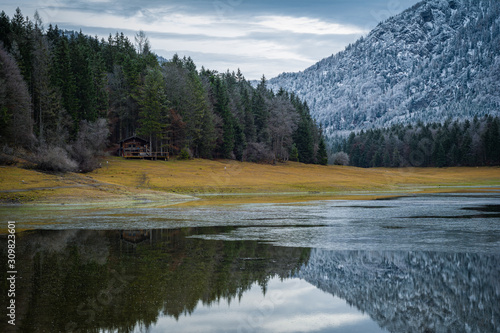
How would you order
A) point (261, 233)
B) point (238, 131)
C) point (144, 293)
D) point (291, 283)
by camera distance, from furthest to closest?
point (238, 131)
point (261, 233)
point (291, 283)
point (144, 293)

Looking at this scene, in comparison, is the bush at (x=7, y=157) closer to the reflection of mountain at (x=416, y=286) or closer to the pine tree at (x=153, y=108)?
the pine tree at (x=153, y=108)

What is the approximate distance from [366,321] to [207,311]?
395 cm

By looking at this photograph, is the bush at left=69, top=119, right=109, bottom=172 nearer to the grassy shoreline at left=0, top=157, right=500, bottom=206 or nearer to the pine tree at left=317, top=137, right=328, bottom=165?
the grassy shoreline at left=0, top=157, right=500, bottom=206

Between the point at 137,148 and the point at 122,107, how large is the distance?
1032 cm

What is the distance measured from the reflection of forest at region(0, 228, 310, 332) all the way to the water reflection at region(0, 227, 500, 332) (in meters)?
0.04

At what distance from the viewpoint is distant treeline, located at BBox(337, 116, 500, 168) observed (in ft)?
484

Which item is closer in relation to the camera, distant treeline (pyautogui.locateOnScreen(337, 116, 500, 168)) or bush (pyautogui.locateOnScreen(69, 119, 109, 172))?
bush (pyautogui.locateOnScreen(69, 119, 109, 172))

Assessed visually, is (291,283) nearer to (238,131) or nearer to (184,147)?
(184,147)

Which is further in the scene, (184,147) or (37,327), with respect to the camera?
(184,147)

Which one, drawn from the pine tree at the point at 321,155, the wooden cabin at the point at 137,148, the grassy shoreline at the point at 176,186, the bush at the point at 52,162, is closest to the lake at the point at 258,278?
the grassy shoreline at the point at 176,186

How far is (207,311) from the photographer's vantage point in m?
12.1

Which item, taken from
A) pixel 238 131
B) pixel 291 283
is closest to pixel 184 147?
pixel 238 131

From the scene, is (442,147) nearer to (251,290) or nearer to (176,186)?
(176,186)

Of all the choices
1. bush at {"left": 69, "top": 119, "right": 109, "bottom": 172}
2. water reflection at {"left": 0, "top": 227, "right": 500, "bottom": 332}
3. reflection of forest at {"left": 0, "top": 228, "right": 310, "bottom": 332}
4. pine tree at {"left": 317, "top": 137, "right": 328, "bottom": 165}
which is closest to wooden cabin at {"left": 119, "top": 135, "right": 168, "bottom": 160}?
bush at {"left": 69, "top": 119, "right": 109, "bottom": 172}
